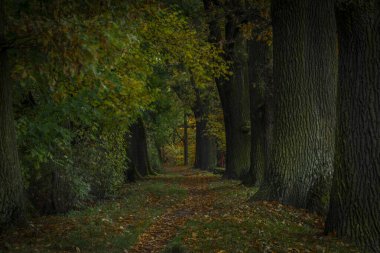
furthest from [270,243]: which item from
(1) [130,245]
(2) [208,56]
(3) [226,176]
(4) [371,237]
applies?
(3) [226,176]

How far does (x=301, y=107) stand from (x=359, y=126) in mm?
3705


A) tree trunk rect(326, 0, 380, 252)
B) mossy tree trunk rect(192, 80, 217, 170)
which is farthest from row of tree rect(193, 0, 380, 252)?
mossy tree trunk rect(192, 80, 217, 170)

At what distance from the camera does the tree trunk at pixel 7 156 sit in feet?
27.1

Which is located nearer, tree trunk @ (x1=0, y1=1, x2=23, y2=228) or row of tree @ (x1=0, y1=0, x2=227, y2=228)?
row of tree @ (x1=0, y1=0, x2=227, y2=228)

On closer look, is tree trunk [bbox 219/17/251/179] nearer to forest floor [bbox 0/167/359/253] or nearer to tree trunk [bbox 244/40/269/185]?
tree trunk [bbox 244/40/269/185]

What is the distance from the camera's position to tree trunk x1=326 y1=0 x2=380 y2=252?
A: 24.9ft

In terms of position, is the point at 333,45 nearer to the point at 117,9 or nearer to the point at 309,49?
the point at 309,49

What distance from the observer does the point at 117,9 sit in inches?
334

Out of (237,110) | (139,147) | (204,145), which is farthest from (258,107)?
(204,145)

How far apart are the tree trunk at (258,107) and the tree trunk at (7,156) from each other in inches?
428

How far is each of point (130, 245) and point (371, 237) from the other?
172 inches

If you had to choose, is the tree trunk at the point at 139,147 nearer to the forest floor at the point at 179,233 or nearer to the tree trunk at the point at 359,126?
the forest floor at the point at 179,233

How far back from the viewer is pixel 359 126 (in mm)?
7797

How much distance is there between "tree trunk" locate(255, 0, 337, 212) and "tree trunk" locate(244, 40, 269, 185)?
5934 millimetres
